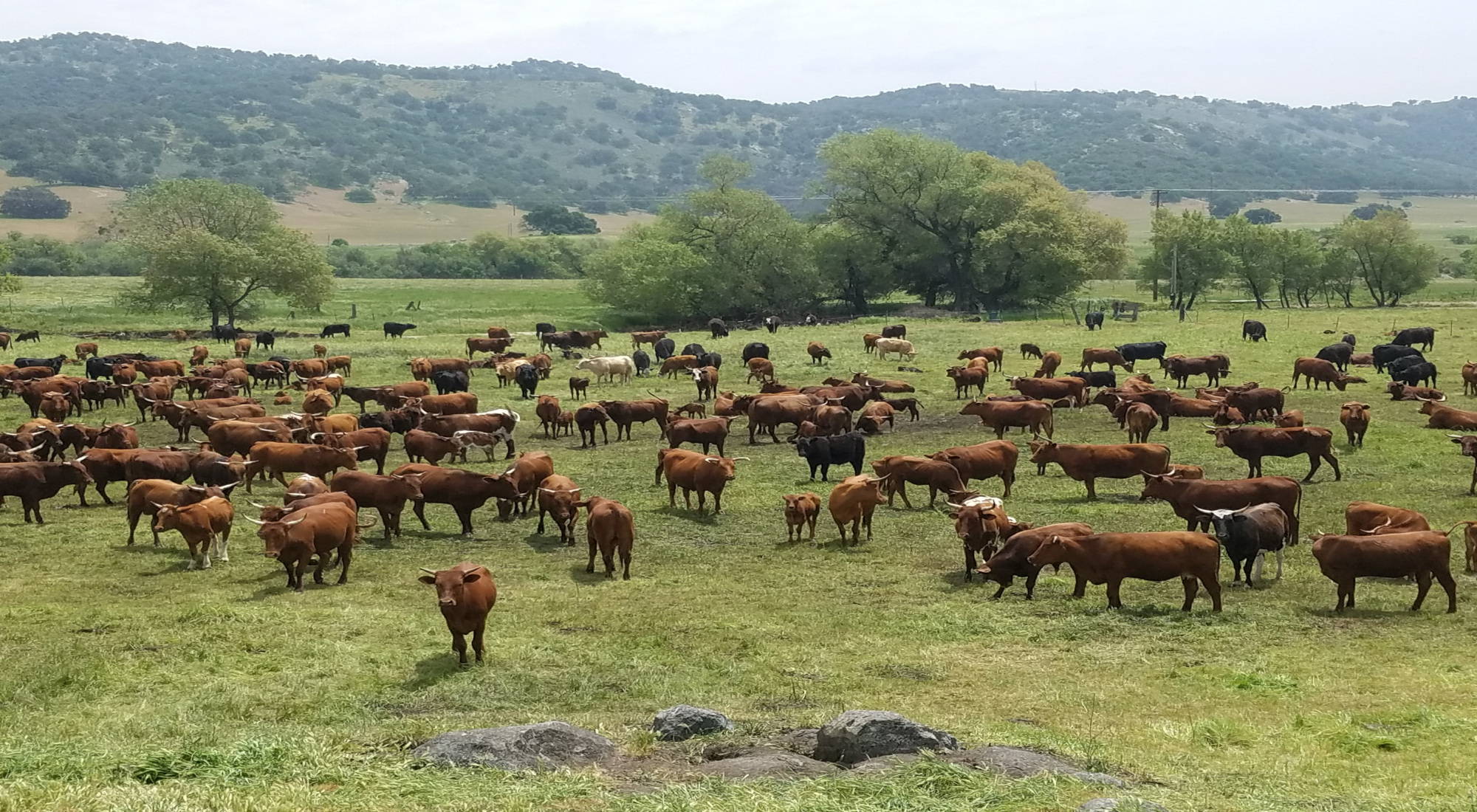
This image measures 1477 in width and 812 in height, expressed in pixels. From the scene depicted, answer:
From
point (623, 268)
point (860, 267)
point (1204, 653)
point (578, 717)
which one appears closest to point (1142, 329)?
point (860, 267)

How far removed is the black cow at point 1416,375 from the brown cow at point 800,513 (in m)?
24.2

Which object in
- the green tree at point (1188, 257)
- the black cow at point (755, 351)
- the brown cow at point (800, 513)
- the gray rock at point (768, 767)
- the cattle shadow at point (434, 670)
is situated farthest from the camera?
the green tree at point (1188, 257)

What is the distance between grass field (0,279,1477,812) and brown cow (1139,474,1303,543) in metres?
0.74

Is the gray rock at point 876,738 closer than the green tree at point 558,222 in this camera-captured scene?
Yes

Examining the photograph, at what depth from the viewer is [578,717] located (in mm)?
11039

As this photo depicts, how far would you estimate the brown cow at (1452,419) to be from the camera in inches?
1118

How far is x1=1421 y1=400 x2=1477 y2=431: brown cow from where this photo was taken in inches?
1118

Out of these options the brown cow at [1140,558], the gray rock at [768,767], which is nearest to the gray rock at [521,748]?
the gray rock at [768,767]

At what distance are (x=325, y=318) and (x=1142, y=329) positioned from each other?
43.0m

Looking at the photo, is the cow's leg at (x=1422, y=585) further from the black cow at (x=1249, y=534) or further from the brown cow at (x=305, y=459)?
the brown cow at (x=305, y=459)

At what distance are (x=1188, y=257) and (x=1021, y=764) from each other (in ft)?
256

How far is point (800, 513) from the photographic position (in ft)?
63.3

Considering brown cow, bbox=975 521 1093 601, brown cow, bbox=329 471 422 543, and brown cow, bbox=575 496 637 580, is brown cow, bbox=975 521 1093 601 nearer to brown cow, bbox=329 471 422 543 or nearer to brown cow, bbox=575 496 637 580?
A: brown cow, bbox=575 496 637 580

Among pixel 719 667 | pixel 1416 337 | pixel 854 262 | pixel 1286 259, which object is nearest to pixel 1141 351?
pixel 1416 337
